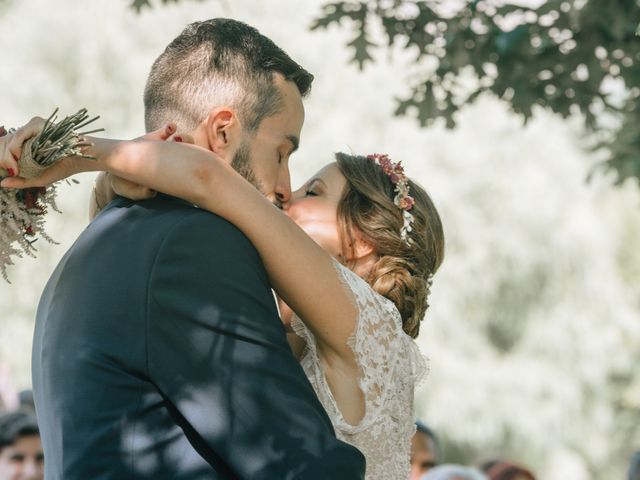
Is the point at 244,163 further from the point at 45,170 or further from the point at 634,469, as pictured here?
the point at 634,469

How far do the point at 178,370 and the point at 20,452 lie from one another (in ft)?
12.5

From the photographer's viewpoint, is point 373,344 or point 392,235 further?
point 392,235

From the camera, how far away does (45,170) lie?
2.64 metres

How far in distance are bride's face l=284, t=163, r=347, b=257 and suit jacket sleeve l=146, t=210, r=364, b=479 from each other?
118cm

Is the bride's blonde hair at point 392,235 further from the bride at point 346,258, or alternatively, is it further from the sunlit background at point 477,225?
the sunlit background at point 477,225

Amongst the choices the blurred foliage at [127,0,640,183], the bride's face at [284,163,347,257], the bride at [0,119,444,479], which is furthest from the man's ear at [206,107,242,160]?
the blurred foliage at [127,0,640,183]

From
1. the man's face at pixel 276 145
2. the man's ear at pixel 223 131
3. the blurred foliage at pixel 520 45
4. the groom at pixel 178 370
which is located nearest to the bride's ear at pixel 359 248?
the man's face at pixel 276 145

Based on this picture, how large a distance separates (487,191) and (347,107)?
2.60 meters

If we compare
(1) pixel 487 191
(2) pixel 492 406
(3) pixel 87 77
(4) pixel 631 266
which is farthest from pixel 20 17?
(4) pixel 631 266

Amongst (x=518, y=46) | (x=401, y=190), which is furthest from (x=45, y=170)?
(x=518, y=46)

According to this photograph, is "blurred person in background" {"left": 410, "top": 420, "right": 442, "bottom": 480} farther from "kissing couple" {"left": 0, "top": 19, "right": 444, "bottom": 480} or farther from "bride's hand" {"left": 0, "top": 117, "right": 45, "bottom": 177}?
"bride's hand" {"left": 0, "top": 117, "right": 45, "bottom": 177}

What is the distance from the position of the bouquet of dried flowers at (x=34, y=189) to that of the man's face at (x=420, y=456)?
15.6 feet

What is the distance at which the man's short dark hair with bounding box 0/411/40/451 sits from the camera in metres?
5.87

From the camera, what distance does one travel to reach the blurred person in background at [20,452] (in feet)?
19.2
